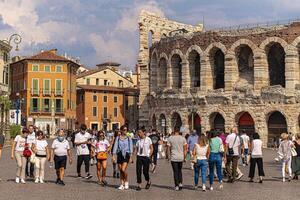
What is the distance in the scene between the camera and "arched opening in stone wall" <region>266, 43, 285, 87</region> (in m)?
47.4

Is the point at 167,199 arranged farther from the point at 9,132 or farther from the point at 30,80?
the point at 30,80

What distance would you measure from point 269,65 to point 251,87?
9.68 feet

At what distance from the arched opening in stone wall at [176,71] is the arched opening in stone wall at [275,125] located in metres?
10.9

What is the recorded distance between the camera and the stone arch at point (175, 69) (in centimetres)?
5281

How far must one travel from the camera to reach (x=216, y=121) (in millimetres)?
50406

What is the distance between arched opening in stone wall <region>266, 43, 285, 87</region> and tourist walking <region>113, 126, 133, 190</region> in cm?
3297

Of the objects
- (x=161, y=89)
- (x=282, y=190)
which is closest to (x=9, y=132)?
(x=161, y=89)

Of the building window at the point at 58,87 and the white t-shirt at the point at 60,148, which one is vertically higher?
the building window at the point at 58,87

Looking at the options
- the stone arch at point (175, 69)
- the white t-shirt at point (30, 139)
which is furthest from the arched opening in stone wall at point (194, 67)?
the white t-shirt at point (30, 139)

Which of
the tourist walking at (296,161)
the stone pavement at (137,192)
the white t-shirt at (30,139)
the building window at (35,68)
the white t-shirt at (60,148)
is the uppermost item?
the building window at (35,68)

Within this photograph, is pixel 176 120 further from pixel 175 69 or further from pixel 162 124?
pixel 175 69

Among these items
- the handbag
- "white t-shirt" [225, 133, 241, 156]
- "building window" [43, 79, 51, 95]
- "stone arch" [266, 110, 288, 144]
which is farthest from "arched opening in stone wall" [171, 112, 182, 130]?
the handbag

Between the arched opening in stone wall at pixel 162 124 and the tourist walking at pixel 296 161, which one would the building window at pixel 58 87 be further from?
the tourist walking at pixel 296 161

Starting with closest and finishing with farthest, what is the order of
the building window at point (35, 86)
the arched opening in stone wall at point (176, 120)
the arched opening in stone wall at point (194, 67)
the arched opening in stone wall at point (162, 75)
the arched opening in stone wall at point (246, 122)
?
the arched opening in stone wall at point (246, 122) → the arched opening in stone wall at point (194, 67) → the arched opening in stone wall at point (176, 120) → the arched opening in stone wall at point (162, 75) → the building window at point (35, 86)
